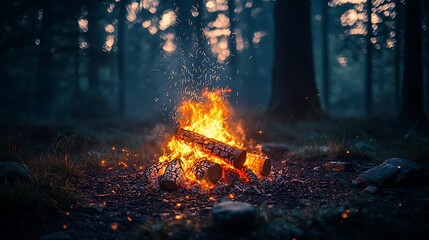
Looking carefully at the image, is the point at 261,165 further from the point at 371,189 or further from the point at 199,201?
the point at 371,189

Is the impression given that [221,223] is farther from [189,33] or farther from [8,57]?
[189,33]

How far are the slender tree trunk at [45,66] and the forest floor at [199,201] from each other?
11.2 metres

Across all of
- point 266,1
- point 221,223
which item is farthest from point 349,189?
point 266,1

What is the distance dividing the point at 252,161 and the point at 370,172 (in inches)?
79.1

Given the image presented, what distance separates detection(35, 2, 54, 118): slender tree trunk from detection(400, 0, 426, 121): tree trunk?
1639cm

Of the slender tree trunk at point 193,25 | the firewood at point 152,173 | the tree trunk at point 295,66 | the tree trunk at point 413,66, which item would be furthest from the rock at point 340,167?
the slender tree trunk at point 193,25

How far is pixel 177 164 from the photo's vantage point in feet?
17.2

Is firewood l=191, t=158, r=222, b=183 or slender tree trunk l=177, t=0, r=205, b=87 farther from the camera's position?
slender tree trunk l=177, t=0, r=205, b=87

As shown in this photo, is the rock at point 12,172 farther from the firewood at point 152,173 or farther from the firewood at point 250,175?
the firewood at point 250,175

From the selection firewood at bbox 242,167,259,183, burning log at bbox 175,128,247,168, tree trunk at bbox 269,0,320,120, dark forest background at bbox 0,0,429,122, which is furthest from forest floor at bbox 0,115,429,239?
tree trunk at bbox 269,0,320,120

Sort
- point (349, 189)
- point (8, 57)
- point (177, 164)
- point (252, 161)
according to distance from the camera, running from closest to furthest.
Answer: point (349, 189)
point (177, 164)
point (252, 161)
point (8, 57)

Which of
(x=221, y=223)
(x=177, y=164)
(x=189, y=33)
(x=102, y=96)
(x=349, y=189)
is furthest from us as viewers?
(x=189, y=33)

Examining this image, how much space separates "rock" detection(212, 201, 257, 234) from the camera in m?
3.03

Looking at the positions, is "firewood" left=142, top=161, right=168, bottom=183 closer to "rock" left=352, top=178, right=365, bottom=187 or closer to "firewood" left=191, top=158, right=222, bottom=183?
"firewood" left=191, top=158, right=222, bottom=183
